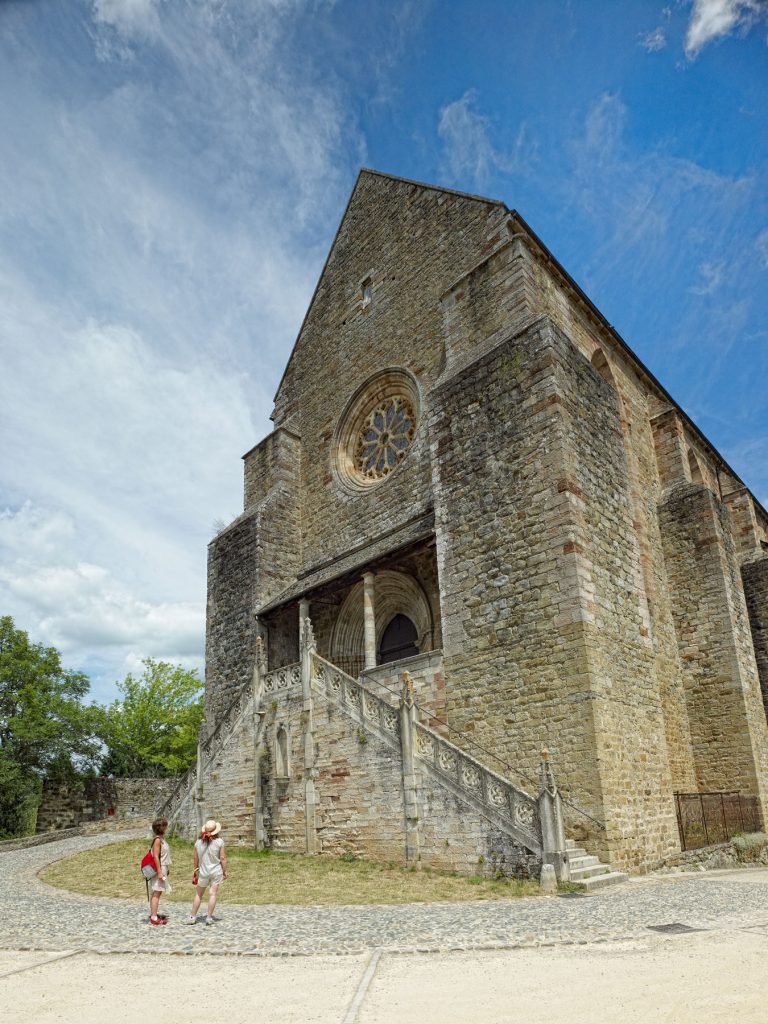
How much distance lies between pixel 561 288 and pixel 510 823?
10.9 meters

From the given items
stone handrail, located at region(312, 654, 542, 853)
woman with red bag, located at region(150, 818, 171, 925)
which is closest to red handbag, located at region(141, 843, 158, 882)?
woman with red bag, located at region(150, 818, 171, 925)

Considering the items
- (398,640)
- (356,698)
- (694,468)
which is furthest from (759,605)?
(356,698)

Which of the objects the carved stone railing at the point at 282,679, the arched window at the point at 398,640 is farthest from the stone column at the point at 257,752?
the arched window at the point at 398,640

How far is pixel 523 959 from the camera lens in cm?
473

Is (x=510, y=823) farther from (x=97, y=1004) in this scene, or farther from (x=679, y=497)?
(x=679, y=497)

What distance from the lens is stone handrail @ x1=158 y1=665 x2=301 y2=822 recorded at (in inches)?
545

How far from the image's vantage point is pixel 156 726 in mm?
38938

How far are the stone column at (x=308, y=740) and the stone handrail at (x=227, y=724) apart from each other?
16.5 inches

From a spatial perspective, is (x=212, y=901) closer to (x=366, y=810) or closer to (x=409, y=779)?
(x=409, y=779)

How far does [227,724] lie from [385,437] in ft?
25.7

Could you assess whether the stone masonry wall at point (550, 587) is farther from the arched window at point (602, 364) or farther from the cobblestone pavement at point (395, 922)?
the arched window at point (602, 364)

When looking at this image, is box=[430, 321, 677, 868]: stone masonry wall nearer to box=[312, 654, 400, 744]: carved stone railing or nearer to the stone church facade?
the stone church facade

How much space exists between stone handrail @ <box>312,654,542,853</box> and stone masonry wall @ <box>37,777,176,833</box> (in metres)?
14.7

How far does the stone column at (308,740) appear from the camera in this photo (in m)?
12.2
